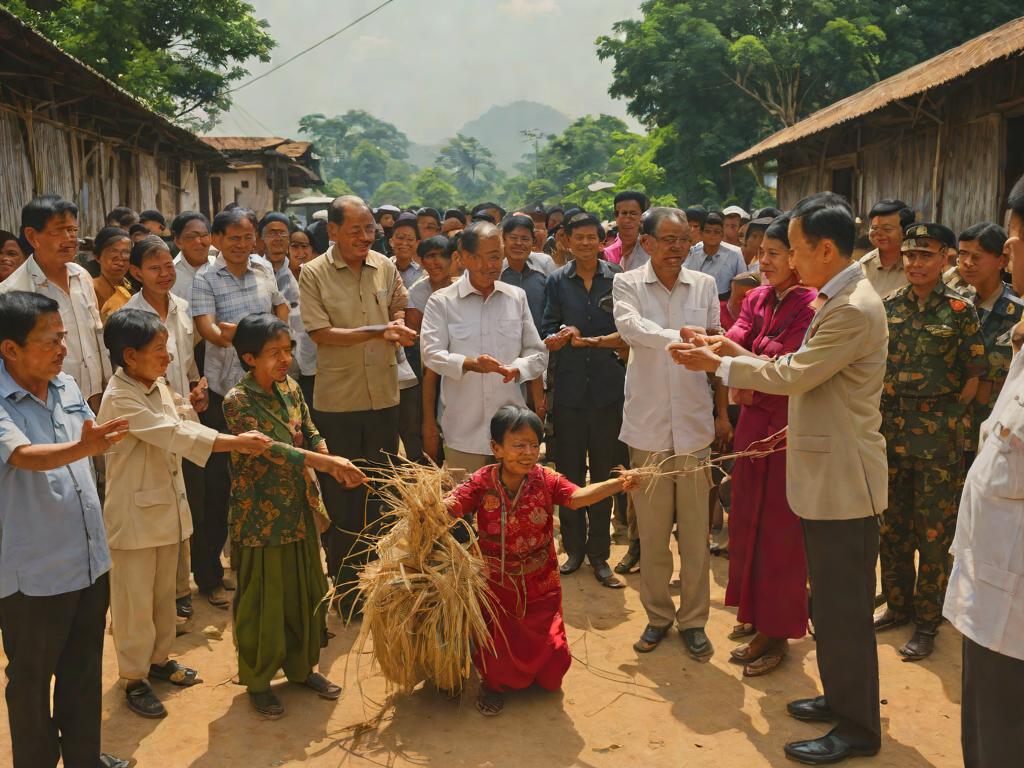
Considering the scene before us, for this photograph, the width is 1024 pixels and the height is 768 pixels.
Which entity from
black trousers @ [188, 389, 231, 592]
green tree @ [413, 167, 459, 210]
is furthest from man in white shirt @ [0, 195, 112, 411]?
green tree @ [413, 167, 459, 210]

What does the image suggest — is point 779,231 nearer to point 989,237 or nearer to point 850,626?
point 989,237

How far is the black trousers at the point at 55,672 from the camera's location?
290cm

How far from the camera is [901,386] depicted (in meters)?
4.50

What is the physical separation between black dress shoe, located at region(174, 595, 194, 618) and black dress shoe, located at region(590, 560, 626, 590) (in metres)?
2.50

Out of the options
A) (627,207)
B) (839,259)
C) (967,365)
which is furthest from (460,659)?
A: (627,207)

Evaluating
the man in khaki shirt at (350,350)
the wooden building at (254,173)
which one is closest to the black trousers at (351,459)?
the man in khaki shirt at (350,350)

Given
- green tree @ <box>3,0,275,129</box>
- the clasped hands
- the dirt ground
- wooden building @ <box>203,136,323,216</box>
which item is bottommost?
the dirt ground

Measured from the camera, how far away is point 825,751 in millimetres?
3396

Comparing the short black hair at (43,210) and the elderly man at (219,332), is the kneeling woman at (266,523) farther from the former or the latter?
the short black hair at (43,210)

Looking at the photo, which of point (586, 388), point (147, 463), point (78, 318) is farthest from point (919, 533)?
point (78, 318)

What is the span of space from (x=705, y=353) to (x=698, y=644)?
165 centimetres

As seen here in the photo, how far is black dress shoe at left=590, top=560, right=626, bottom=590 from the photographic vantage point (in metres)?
5.35

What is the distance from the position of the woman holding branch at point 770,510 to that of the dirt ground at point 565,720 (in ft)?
0.84

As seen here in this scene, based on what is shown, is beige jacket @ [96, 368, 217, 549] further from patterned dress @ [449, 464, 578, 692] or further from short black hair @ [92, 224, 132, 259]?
short black hair @ [92, 224, 132, 259]
